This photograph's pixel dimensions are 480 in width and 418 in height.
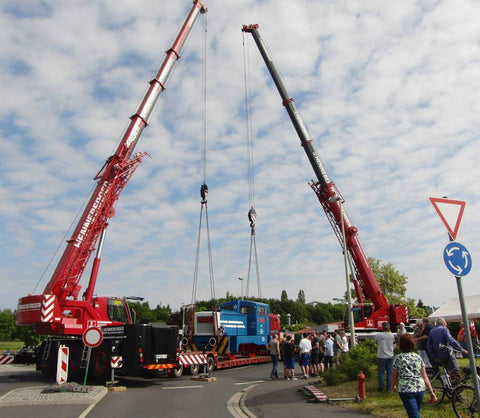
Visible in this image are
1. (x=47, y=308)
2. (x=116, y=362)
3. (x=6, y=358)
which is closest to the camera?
(x=116, y=362)

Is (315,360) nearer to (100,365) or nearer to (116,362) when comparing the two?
(116,362)

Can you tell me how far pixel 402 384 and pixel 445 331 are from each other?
3445 mm

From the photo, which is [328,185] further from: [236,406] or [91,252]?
[236,406]

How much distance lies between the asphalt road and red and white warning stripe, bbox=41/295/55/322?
7.12 feet

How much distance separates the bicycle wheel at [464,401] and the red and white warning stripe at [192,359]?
36.3 feet

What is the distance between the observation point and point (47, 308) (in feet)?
51.1

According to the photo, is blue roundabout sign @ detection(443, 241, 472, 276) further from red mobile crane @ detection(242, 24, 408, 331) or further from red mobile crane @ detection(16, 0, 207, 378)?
red mobile crane @ detection(242, 24, 408, 331)

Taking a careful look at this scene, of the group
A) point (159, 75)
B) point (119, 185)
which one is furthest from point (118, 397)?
point (159, 75)

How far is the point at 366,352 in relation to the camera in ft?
44.4

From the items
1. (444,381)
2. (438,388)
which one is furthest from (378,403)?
(444,381)

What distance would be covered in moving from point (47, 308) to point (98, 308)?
239 centimetres

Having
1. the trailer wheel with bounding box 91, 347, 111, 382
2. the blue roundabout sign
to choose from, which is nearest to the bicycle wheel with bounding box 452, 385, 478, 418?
the blue roundabout sign

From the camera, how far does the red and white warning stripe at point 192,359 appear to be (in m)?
16.6

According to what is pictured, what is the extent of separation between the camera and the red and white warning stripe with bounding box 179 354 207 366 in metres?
16.6
